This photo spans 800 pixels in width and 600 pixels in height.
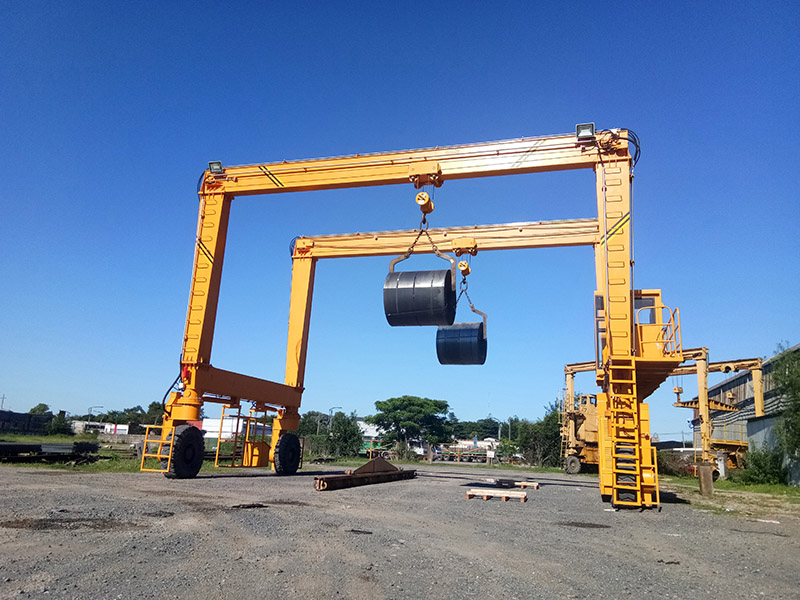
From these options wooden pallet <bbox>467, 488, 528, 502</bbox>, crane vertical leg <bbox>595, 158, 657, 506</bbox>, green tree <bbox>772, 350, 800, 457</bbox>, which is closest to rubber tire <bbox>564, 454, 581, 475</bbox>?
green tree <bbox>772, 350, 800, 457</bbox>

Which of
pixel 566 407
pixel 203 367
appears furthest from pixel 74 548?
pixel 566 407

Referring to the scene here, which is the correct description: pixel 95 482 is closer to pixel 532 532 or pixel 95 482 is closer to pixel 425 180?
pixel 532 532

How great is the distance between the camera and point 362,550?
15.9 ft

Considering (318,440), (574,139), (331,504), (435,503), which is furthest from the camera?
(318,440)

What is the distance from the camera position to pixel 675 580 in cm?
430

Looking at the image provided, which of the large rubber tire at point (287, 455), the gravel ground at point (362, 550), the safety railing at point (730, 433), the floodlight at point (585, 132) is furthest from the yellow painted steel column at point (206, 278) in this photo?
the safety railing at point (730, 433)

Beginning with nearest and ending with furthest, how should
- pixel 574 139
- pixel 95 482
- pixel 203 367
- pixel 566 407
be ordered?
1. pixel 95 482
2. pixel 574 139
3. pixel 203 367
4. pixel 566 407

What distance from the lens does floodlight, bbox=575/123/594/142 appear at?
1106 centimetres

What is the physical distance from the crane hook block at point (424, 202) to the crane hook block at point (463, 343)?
2745mm

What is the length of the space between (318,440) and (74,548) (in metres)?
29.7

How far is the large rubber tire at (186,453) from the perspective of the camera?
11.8m

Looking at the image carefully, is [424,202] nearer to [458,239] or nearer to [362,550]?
[458,239]

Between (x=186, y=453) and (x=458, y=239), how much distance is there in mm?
9087

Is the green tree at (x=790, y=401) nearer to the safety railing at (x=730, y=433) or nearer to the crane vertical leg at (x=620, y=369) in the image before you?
the safety railing at (x=730, y=433)
